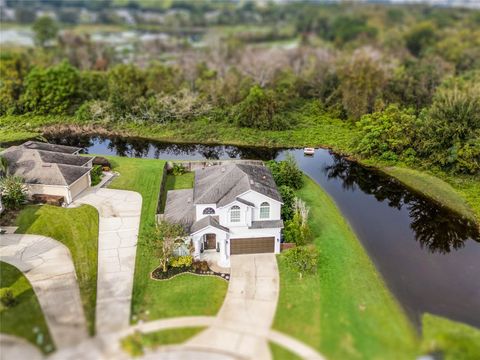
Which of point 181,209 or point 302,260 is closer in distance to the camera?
point 302,260

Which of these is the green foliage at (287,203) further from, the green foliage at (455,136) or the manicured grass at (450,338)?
the green foliage at (455,136)

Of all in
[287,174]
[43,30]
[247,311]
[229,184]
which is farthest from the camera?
[43,30]

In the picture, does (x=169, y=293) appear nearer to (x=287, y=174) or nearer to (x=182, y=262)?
(x=182, y=262)

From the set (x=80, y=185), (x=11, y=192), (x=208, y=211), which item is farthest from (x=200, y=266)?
(x=11, y=192)

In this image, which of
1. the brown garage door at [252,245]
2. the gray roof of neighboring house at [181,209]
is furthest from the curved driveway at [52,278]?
the brown garage door at [252,245]

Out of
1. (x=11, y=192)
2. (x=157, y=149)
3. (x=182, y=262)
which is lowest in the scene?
(x=157, y=149)

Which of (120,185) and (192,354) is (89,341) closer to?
(192,354)

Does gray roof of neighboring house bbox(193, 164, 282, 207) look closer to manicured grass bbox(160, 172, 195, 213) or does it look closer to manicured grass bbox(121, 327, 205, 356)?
manicured grass bbox(160, 172, 195, 213)
